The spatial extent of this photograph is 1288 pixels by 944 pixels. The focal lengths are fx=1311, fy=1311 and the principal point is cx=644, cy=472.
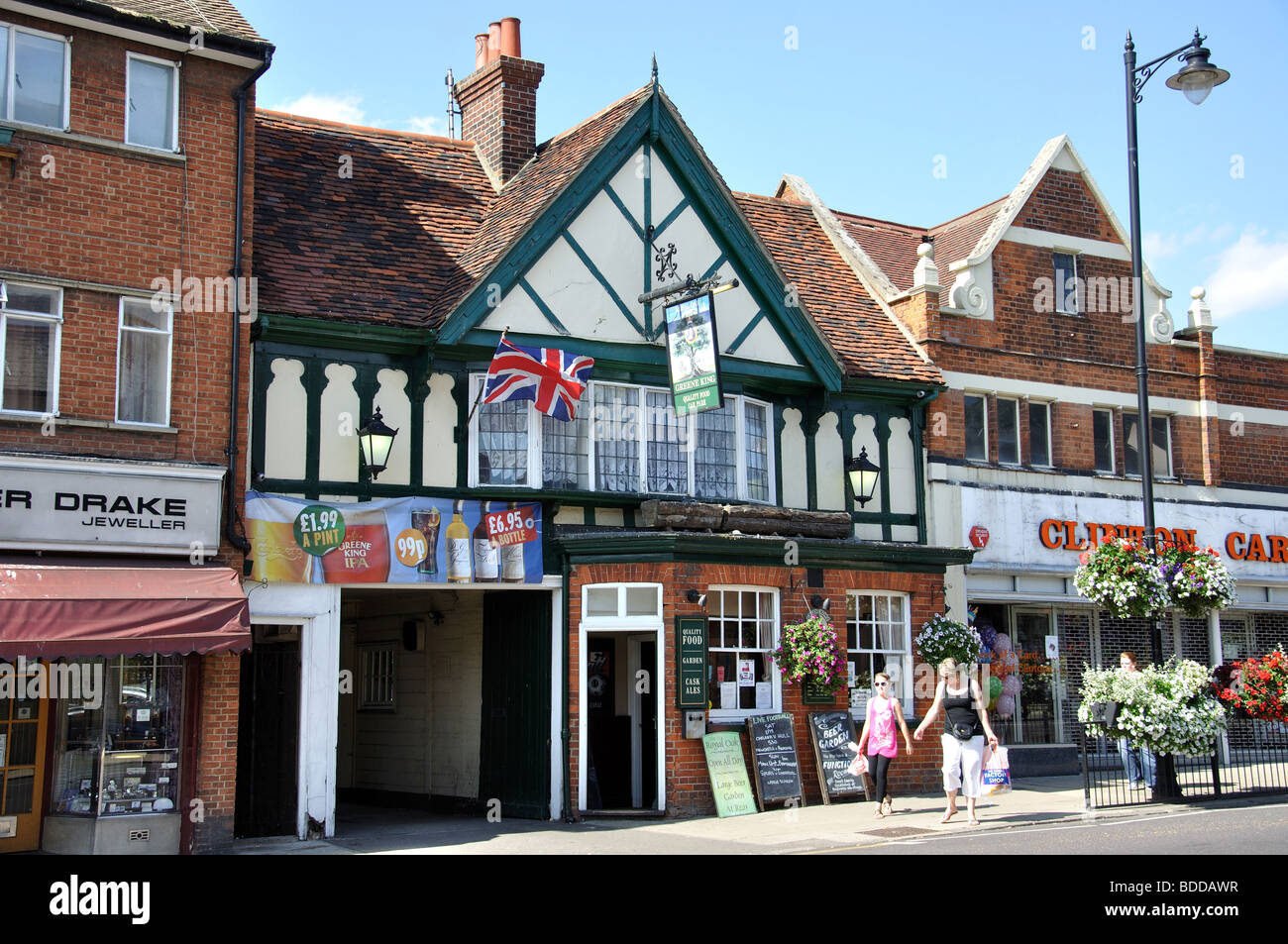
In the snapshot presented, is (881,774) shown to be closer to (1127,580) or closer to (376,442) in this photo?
(1127,580)

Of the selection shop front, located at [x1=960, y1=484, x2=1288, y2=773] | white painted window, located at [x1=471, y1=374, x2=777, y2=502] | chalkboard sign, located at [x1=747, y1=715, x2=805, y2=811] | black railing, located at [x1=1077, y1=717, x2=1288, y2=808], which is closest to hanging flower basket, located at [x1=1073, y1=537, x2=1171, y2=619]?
black railing, located at [x1=1077, y1=717, x2=1288, y2=808]

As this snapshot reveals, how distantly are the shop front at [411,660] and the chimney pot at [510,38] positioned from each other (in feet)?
26.7

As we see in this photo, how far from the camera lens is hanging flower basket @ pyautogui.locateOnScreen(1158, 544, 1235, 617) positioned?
16500mm

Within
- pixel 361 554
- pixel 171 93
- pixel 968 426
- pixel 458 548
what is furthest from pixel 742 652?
pixel 171 93

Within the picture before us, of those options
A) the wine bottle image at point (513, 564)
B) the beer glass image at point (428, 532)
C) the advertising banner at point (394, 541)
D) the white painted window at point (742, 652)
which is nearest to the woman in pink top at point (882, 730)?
the white painted window at point (742, 652)

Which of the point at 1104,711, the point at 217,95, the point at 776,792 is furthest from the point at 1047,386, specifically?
the point at 217,95

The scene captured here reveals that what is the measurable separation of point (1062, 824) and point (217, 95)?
12448 mm

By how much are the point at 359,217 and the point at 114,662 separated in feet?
23.2

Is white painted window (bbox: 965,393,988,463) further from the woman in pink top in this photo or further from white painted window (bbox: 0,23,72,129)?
white painted window (bbox: 0,23,72,129)

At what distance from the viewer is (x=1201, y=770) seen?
18859 mm

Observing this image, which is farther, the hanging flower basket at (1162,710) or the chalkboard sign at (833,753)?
the chalkboard sign at (833,753)

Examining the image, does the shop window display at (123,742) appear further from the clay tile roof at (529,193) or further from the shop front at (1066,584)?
the shop front at (1066,584)

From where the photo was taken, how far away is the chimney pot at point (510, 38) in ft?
67.6

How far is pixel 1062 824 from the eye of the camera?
14.0 m
